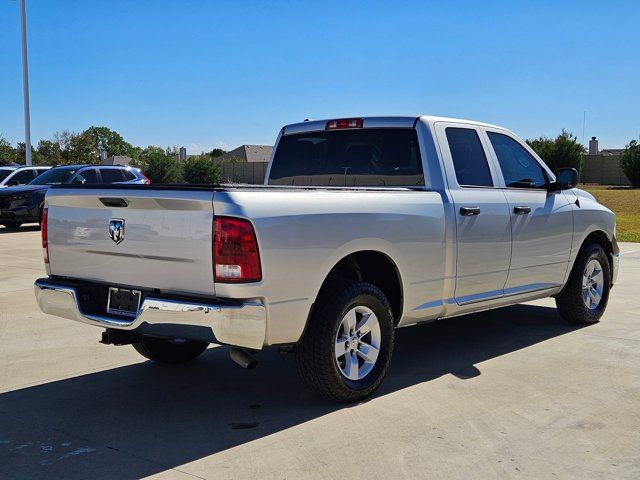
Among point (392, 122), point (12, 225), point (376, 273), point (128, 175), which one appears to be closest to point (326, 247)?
point (376, 273)

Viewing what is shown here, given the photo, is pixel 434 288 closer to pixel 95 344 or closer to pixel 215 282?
pixel 215 282

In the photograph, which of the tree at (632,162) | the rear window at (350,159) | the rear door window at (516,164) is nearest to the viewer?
the rear window at (350,159)

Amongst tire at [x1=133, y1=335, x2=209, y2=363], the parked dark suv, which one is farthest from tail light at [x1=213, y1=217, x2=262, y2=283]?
the parked dark suv

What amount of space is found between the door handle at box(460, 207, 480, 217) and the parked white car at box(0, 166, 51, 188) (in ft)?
56.5

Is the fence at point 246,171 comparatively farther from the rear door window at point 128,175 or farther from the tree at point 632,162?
the rear door window at point 128,175

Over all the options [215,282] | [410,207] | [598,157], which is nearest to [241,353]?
[215,282]

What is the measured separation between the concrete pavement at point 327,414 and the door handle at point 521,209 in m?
1.22

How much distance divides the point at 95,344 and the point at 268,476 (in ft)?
11.0

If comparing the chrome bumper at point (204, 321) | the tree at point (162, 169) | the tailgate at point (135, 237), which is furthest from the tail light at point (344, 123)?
the tree at point (162, 169)

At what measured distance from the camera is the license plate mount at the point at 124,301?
14.6 feet

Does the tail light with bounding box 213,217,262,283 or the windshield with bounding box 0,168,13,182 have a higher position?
the windshield with bounding box 0,168,13,182

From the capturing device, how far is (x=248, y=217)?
13.5ft

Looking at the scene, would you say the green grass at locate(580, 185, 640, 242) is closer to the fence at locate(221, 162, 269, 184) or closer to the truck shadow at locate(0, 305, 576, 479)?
the truck shadow at locate(0, 305, 576, 479)

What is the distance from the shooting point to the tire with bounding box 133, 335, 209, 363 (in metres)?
5.75
